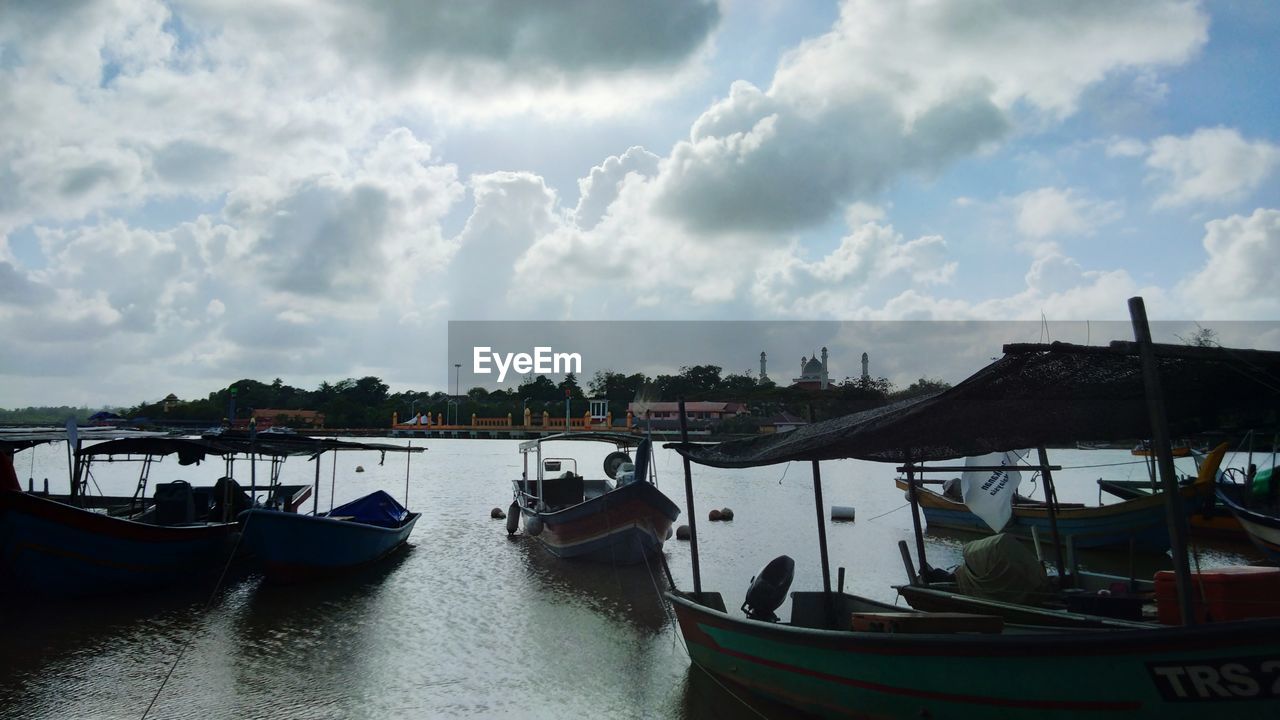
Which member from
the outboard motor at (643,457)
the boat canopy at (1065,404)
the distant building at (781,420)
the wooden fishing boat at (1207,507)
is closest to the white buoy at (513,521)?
the outboard motor at (643,457)

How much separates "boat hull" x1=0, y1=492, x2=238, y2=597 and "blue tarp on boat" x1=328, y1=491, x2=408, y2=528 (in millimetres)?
3994

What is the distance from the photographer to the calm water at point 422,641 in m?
8.35

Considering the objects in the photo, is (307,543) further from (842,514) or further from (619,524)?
(842,514)

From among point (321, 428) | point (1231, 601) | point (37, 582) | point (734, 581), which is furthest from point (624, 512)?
point (321, 428)

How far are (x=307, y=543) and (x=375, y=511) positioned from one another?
3977mm

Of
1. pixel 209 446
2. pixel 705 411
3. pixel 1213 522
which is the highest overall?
pixel 705 411

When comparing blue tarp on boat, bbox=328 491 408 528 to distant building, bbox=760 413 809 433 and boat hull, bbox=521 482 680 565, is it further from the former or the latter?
distant building, bbox=760 413 809 433

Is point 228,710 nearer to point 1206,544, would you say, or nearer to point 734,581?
point 734,581

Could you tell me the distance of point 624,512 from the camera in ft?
49.8

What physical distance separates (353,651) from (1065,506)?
16036 millimetres

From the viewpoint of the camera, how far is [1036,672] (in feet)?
17.6

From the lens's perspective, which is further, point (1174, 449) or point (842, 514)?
point (1174, 449)

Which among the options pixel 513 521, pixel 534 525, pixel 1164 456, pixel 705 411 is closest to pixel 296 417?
pixel 705 411

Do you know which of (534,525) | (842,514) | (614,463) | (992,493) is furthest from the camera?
(842,514)
